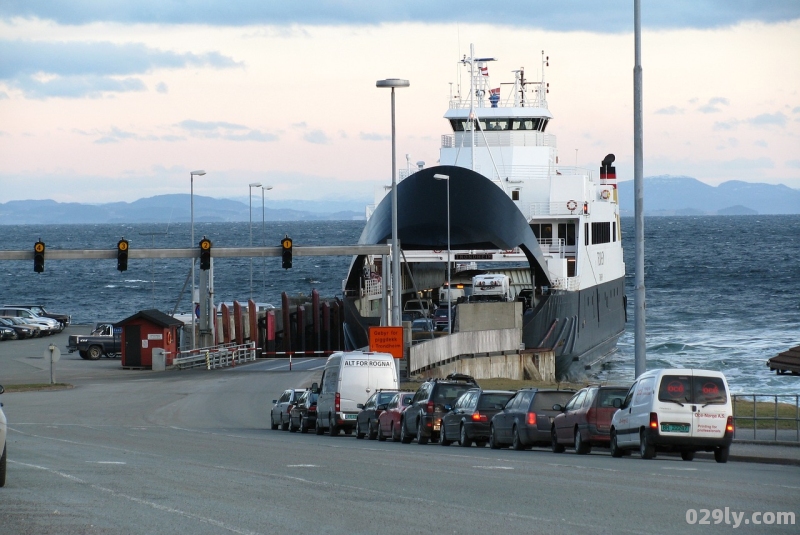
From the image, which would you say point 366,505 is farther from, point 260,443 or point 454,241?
point 454,241

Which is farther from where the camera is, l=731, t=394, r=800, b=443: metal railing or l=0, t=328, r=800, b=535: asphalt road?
l=731, t=394, r=800, b=443: metal railing

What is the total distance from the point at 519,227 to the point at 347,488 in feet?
109

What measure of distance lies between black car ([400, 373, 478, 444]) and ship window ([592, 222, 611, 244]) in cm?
3339

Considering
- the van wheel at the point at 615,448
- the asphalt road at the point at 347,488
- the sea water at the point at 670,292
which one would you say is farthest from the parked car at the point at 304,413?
the sea water at the point at 670,292

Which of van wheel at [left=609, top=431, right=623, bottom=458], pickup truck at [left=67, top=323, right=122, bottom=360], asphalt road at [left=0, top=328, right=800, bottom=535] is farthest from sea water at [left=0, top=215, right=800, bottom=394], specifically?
asphalt road at [left=0, top=328, right=800, bottom=535]

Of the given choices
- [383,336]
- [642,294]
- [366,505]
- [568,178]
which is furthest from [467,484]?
[568,178]

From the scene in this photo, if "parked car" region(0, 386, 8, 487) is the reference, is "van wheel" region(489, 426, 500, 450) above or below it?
below

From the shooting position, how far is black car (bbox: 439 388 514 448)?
22188 millimetres

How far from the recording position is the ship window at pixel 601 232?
56.5 metres

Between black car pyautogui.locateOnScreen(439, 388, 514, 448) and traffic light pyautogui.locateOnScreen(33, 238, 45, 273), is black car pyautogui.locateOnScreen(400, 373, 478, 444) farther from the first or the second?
traffic light pyautogui.locateOnScreen(33, 238, 45, 273)

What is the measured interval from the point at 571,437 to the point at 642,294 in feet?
9.70

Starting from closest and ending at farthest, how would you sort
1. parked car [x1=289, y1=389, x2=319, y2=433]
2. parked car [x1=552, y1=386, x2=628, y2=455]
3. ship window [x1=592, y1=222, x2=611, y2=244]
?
parked car [x1=552, y1=386, x2=628, y2=455] < parked car [x1=289, y1=389, x2=319, y2=433] < ship window [x1=592, y1=222, x2=611, y2=244]

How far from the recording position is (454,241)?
4550cm

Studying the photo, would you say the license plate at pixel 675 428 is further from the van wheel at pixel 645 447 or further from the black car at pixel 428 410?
the black car at pixel 428 410
